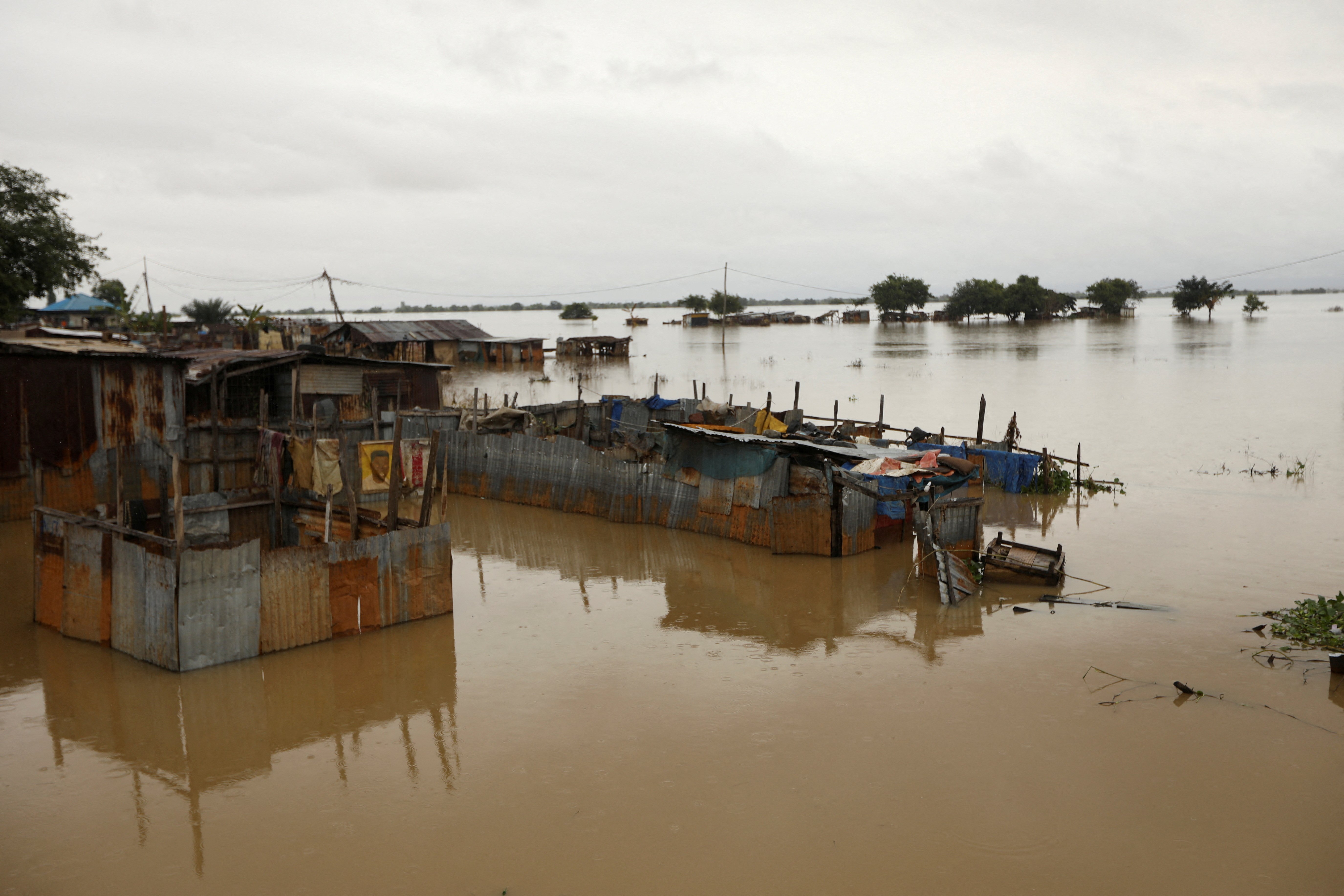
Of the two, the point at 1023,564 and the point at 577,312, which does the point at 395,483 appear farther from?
the point at 577,312

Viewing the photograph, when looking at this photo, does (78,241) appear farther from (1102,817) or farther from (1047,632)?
(1102,817)

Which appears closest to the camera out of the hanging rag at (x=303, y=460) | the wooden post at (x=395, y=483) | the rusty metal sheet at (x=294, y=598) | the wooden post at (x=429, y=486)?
the rusty metal sheet at (x=294, y=598)

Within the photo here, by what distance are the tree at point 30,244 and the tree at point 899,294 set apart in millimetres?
88243

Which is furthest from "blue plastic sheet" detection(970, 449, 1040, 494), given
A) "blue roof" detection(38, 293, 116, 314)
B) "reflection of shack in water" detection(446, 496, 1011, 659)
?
"blue roof" detection(38, 293, 116, 314)

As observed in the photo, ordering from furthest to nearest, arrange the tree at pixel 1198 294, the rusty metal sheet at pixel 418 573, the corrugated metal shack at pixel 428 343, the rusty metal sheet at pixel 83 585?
the tree at pixel 1198 294 → the corrugated metal shack at pixel 428 343 → the rusty metal sheet at pixel 418 573 → the rusty metal sheet at pixel 83 585

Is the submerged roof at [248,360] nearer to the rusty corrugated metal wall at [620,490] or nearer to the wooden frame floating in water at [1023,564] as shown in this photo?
the rusty corrugated metal wall at [620,490]

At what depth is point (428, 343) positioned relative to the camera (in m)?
49.4

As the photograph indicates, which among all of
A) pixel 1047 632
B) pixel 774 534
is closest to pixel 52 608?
pixel 774 534

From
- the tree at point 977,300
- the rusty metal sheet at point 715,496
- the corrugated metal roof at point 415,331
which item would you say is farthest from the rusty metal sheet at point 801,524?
the tree at point 977,300

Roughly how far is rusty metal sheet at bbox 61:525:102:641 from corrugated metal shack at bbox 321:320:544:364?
109 ft

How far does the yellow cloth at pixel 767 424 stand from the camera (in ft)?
67.4

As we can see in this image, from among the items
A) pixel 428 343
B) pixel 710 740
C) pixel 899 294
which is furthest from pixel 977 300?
pixel 710 740

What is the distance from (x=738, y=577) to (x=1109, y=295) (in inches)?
3993

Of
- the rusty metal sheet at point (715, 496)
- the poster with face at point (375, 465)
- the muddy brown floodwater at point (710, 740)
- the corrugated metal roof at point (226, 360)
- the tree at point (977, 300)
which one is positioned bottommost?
the muddy brown floodwater at point (710, 740)
